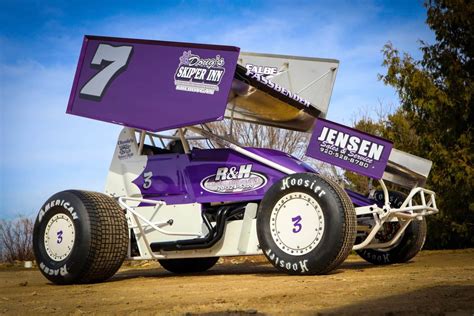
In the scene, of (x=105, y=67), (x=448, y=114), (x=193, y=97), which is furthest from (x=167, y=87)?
(x=448, y=114)

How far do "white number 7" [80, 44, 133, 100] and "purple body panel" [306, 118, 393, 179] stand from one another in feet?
9.86

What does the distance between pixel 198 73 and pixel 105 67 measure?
5.33 feet

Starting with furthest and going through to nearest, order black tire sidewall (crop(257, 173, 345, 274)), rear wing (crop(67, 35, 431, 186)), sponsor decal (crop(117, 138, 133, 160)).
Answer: sponsor decal (crop(117, 138, 133, 160)), rear wing (crop(67, 35, 431, 186)), black tire sidewall (crop(257, 173, 345, 274))

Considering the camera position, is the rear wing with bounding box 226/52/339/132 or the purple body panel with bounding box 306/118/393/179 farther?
the rear wing with bounding box 226/52/339/132

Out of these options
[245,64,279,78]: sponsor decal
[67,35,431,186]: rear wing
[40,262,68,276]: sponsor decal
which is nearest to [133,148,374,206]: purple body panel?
[67,35,431,186]: rear wing

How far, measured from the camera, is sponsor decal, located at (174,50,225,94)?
326 inches

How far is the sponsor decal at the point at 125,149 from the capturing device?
31.0 ft

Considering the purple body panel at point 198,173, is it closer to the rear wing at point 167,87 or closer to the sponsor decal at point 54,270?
the rear wing at point 167,87

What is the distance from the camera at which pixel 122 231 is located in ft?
27.0

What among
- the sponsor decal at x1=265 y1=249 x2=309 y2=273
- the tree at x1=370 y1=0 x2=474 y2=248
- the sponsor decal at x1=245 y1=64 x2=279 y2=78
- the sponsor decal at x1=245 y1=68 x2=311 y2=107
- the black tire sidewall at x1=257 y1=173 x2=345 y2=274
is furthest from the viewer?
the tree at x1=370 y1=0 x2=474 y2=248

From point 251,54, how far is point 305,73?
121cm

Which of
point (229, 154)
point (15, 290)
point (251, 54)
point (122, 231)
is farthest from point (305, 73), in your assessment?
point (15, 290)

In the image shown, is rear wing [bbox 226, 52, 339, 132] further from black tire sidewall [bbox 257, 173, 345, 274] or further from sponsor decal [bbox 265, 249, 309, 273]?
sponsor decal [bbox 265, 249, 309, 273]

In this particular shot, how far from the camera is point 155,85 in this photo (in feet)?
28.8
